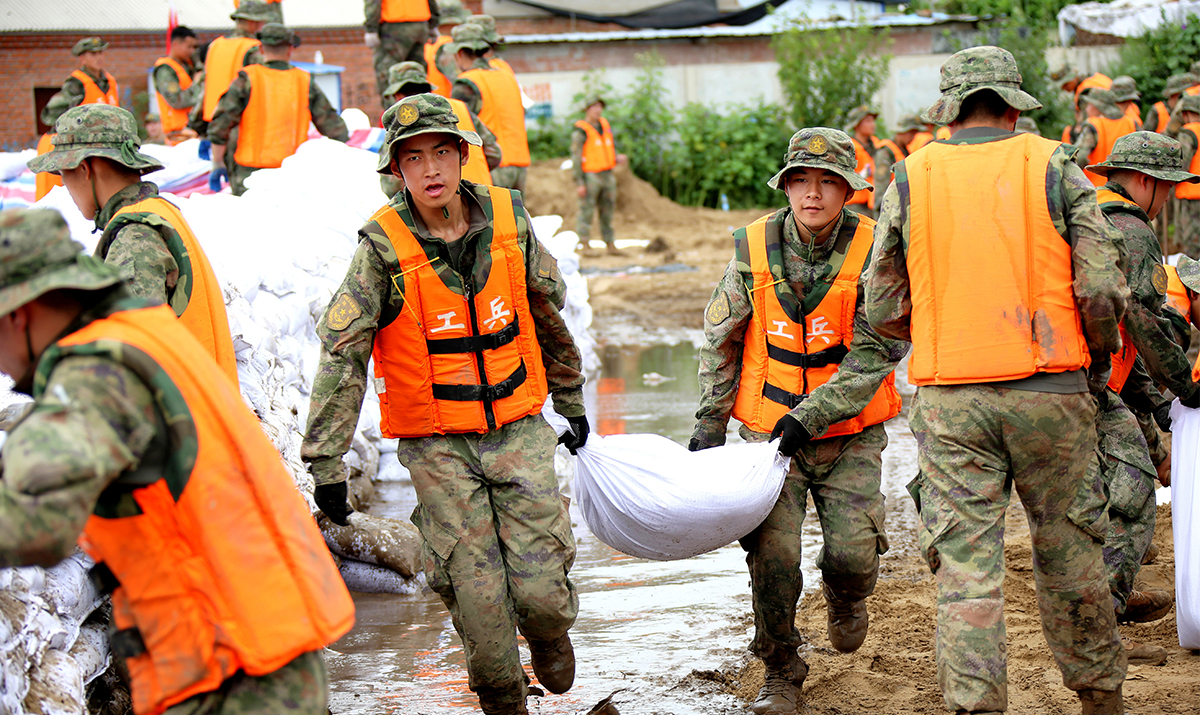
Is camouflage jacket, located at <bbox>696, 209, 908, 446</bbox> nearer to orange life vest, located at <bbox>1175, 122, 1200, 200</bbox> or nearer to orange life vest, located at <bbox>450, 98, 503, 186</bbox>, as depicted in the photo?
orange life vest, located at <bbox>450, 98, 503, 186</bbox>

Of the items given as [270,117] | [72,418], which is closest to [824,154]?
[72,418]

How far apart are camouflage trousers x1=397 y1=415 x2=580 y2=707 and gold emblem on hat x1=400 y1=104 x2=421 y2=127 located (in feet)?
3.21

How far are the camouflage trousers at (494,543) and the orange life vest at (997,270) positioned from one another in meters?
1.26

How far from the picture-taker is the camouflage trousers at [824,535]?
391cm

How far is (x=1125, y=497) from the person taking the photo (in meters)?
4.21

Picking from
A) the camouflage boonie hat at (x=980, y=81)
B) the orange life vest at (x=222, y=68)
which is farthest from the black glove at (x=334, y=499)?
the orange life vest at (x=222, y=68)

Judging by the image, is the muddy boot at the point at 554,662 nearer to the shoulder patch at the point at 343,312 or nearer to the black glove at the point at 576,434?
the black glove at the point at 576,434

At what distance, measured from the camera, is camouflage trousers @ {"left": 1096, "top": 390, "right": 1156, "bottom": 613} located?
4219 mm

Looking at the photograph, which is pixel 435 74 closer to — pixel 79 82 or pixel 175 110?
pixel 175 110

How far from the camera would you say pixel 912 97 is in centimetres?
1880

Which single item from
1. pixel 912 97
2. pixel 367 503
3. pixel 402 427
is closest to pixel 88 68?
pixel 367 503

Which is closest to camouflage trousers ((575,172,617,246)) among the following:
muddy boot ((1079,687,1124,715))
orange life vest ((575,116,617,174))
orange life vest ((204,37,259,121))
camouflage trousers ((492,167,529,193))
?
orange life vest ((575,116,617,174))

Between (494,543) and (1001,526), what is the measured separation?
1.49m

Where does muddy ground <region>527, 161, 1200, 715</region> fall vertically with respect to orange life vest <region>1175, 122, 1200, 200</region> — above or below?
below
